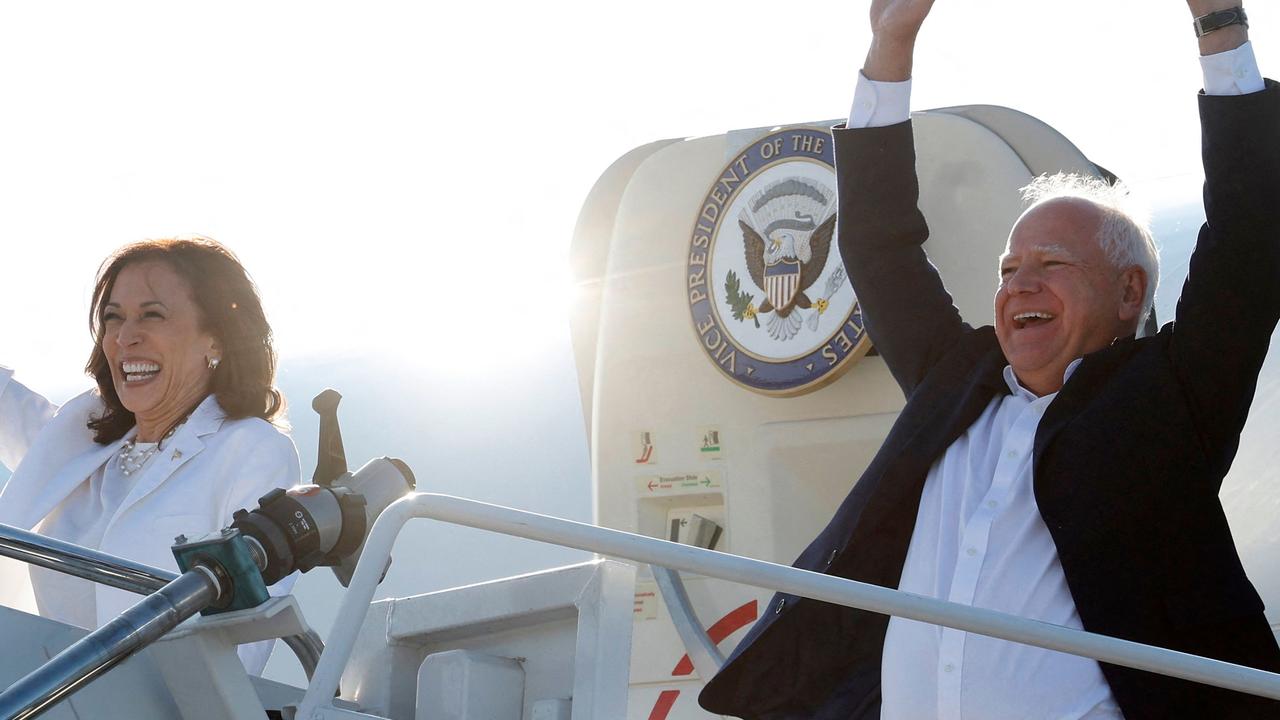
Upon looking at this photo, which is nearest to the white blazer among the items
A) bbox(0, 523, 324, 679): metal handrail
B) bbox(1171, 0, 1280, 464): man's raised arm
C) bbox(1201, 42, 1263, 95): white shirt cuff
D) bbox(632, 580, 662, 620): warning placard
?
bbox(0, 523, 324, 679): metal handrail

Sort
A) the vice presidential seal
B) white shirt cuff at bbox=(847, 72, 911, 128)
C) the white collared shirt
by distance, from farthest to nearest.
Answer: the vice presidential seal < white shirt cuff at bbox=(847, 72, 911, 128) < the white collared shirt

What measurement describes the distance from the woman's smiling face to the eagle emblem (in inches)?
62.3

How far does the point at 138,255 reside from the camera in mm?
3355

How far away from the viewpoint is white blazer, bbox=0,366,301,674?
3039 mm

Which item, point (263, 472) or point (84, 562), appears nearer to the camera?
point (84, 562)

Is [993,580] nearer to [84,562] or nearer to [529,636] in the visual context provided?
[529,636]

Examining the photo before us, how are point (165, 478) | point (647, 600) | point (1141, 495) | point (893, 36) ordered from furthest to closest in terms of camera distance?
point (647, 600) < point (165, 478) < point (893, 36) < point (1141, 495)

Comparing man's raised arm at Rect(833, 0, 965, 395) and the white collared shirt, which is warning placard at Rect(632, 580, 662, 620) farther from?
the white collared shirt

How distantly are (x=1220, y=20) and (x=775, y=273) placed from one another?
1.90 metres

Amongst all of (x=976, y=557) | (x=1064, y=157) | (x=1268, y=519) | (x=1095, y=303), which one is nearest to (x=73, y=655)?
(x=976, y=557)

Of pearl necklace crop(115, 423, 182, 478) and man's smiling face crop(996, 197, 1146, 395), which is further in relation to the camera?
pearl necklace crop(115, 423, 182, 478)

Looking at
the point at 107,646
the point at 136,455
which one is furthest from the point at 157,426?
the point at 107,646

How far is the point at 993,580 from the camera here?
2.46 meters

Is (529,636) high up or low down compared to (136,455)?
down
